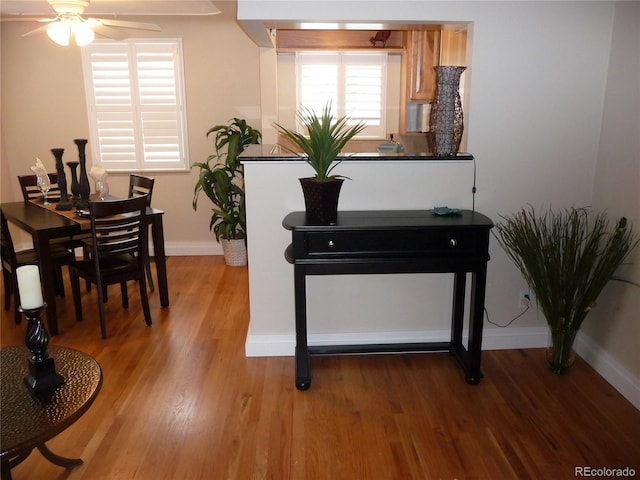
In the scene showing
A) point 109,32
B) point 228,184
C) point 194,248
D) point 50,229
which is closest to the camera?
point 50,229

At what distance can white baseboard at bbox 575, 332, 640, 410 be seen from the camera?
247 centimetres

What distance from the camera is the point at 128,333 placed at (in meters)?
3.35

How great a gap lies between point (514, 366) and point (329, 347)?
3.48 feet

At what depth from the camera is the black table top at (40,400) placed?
1396 millimetres

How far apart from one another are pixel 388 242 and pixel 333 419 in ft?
2.91

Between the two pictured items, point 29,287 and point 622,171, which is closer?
point 29,287

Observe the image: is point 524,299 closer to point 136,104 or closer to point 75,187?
point 75,187

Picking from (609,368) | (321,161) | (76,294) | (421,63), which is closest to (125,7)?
(76,294)

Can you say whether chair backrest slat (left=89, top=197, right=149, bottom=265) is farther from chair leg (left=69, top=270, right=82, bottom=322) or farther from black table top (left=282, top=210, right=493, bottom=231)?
black table top (left=282, top=210, right=493, bottom=231)

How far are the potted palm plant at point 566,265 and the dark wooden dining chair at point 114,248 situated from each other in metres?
2.33

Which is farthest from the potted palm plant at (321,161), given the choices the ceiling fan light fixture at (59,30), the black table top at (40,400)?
the ceiling fan light fixture at (59,30)

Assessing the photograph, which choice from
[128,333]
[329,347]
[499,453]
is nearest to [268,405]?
[329,347]

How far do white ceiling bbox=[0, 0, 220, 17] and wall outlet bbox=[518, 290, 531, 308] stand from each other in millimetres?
3321

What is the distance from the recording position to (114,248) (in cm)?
326
